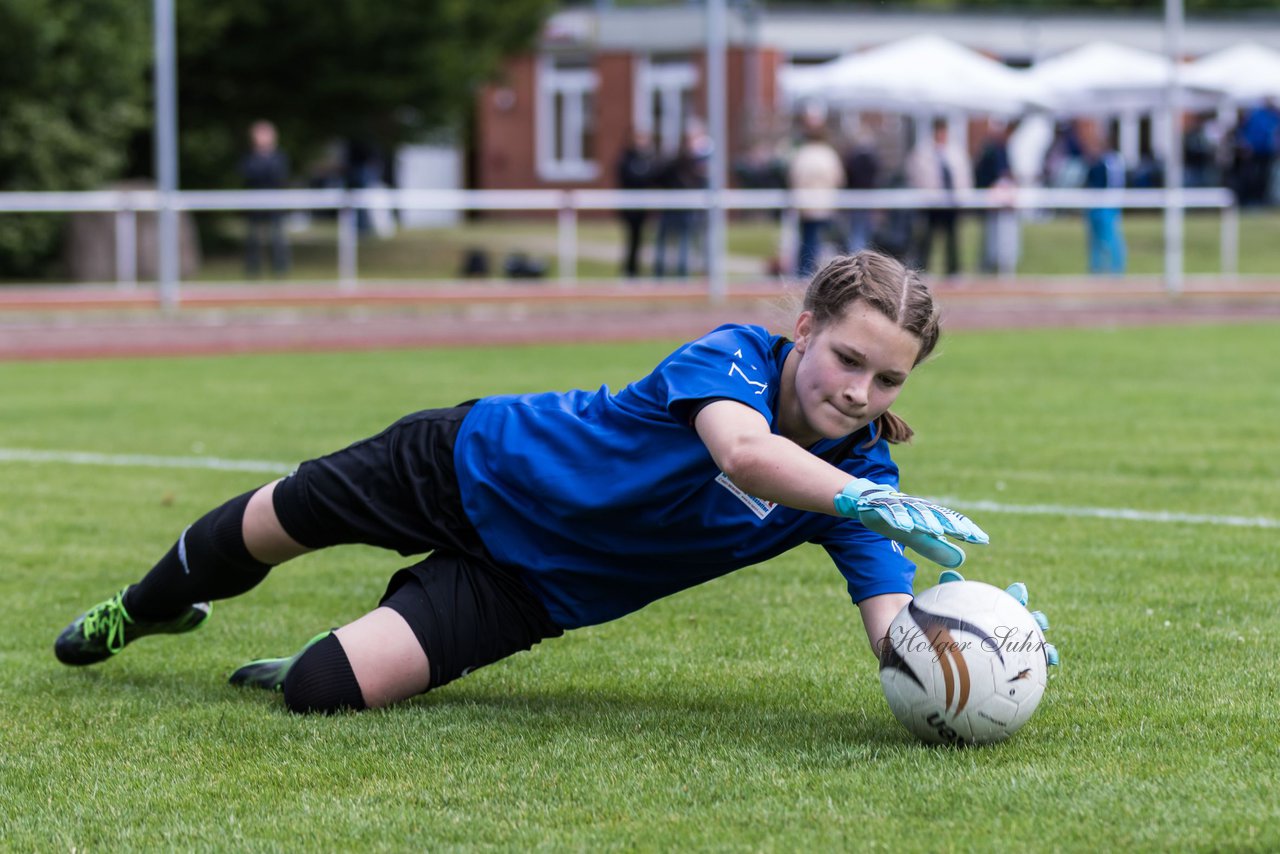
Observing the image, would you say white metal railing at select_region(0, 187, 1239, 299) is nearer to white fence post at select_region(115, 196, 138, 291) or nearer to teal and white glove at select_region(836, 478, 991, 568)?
white fence post at select_region(115, 196, 138, 291)

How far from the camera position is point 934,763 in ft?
12.8

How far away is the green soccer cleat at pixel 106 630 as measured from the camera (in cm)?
502

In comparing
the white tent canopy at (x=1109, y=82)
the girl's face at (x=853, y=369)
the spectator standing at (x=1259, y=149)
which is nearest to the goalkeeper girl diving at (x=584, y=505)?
the girl's face at (x=853, y=369)

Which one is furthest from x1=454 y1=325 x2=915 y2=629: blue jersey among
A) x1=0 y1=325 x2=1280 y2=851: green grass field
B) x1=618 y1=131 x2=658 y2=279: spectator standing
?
x1=618 y1=131 x2=658 y2=279: spectator standing

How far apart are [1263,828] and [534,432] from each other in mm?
1994

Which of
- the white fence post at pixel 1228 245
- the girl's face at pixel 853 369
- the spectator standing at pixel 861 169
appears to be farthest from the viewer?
the white fence post at pixel 1228 245

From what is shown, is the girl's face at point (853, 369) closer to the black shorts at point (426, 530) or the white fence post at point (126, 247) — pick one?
the black shorts at point (426, 530)

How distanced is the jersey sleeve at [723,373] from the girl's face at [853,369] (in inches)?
3.9

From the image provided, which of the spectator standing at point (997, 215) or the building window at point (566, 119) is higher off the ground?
the building window at point (566, 119)

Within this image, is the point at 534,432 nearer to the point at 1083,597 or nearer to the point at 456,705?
the point at 456,705

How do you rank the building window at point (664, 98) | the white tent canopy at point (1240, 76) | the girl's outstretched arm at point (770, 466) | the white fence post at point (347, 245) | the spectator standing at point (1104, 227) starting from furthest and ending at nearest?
1. the building window at point (664, 98)
2. the white tent canopy at point (1240, 76)
3. the spectator standing at point (1104, 227)
4. the white fence post at point (347, 245)
5. the girl's outstretched arm at point (770, 466)

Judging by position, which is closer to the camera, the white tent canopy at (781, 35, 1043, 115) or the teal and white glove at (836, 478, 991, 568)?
the teal and white glove at (836, 478, 991, 568)

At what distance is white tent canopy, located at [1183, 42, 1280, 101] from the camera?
106 ft

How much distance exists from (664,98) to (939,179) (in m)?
20.4
